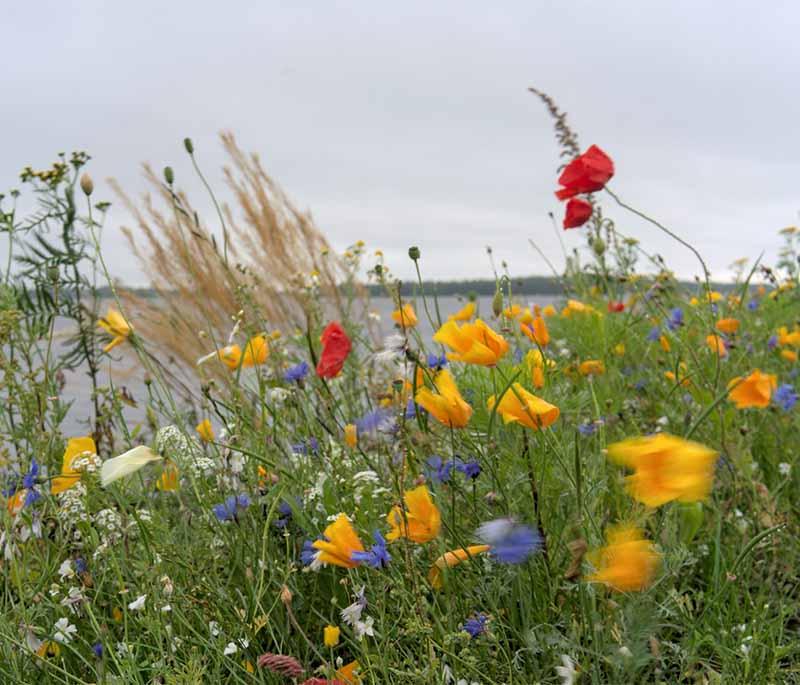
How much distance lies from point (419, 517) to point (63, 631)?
71 centimetres

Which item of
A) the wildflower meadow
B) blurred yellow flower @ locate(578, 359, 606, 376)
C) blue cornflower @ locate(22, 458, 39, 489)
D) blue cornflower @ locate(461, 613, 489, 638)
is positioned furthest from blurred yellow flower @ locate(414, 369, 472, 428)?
blurred yellow flower @ locate(578, 359, 606, 376)

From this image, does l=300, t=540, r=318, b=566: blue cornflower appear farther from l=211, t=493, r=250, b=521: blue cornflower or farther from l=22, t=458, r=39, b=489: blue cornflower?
l=22, t=458, r=39, b=489: blue cornflower

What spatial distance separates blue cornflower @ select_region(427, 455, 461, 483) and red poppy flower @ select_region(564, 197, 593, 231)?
67cm

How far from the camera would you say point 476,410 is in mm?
1850

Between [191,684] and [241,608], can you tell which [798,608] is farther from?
[191,684]

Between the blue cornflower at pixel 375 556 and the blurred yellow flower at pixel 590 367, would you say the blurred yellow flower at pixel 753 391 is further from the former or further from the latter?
the blue cornflower at pixel 375 556

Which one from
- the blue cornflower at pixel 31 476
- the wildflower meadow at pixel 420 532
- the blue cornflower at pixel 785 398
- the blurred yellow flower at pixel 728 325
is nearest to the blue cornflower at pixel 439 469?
the wildflower meadow at pixel 420 532

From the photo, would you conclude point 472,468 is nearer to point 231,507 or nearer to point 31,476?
point 231,507

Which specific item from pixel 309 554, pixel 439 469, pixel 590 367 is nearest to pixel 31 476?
pixel 309 554

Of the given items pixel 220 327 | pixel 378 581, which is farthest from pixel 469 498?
pixel 220 327

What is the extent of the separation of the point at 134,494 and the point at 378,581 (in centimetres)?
75

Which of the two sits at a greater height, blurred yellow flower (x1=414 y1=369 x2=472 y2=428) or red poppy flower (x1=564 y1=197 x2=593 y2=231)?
red poppy flower (x1=564 y1=197 x2=593 y2=231)

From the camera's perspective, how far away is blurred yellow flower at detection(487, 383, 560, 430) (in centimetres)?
118

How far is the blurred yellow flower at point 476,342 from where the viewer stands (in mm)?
1307
